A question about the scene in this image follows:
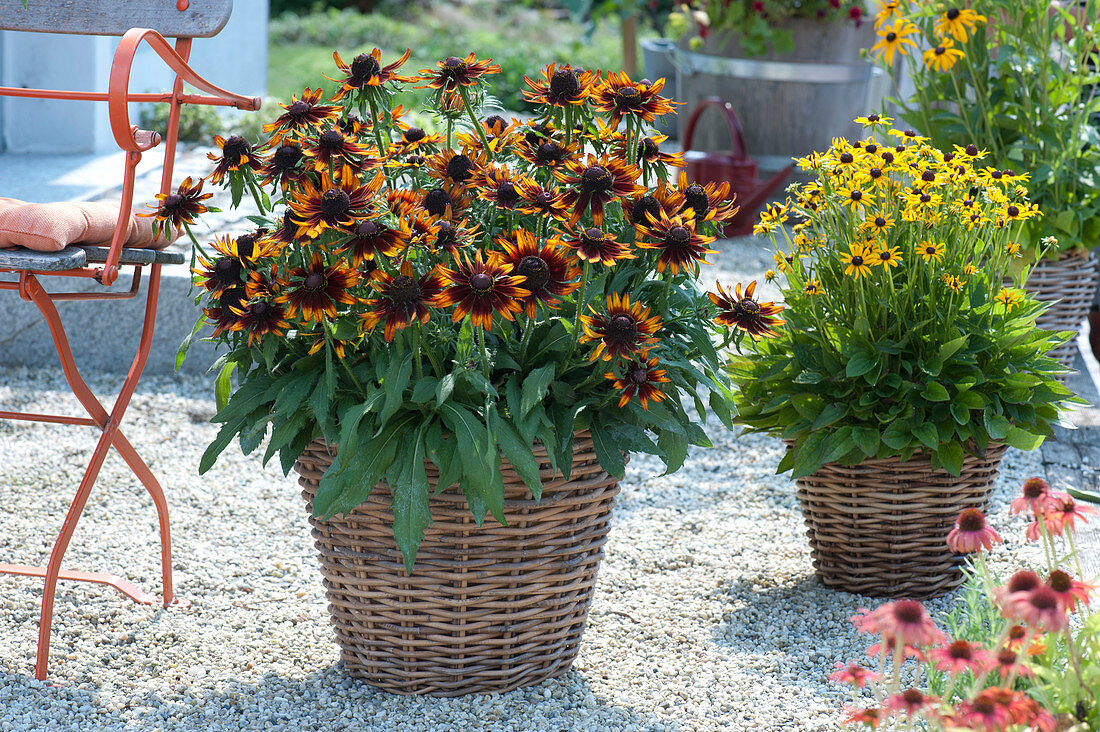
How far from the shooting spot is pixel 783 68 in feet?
17.3

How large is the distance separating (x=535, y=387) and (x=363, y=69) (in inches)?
19.8

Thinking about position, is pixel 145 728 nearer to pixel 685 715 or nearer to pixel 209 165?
pixel 685 715

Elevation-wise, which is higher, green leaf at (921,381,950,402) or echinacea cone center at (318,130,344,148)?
echinacea cone center at (318,130,344,148)

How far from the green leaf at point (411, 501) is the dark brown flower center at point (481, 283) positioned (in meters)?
0.24

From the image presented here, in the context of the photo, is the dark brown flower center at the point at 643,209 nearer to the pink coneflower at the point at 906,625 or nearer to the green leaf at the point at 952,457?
the pink coneflower at the point at 906,625

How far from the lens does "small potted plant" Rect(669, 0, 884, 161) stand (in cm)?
515

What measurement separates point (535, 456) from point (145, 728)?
2.34ft

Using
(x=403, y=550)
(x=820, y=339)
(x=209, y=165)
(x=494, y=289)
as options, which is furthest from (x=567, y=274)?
(x=209, y=165)

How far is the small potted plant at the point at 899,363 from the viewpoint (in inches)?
72.4

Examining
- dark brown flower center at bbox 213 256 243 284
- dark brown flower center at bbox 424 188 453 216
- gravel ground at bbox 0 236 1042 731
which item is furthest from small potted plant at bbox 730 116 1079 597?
dark brown flower center at bbox 213 256 243 284

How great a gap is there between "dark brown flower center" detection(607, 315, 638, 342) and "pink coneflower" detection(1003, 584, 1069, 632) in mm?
541

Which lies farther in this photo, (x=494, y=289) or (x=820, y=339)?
(x=820, y=339)

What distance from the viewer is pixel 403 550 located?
4.67 ft

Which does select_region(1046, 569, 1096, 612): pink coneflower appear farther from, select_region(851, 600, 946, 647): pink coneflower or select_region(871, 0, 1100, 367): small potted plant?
select_region(871, 0, 1100, 367): small potted plant
